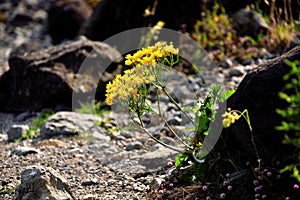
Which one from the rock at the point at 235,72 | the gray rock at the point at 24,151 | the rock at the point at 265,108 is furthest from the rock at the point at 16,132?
the rock at the point at 265,108

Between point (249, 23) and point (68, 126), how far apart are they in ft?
12.6

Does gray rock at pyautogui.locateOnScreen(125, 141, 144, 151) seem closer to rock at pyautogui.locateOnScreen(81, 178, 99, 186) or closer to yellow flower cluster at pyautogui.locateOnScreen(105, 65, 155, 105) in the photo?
rock at pyautogui.locateOnScreen(81, 178, 99, 186)

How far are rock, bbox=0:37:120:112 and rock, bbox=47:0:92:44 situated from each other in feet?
11.8

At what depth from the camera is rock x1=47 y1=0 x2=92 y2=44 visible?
10656 mm

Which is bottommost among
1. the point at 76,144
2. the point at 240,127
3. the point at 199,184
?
the point at 76,144

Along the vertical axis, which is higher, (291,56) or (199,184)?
(291,56)

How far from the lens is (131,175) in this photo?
173 inches

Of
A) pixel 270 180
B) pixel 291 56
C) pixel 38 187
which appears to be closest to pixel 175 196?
pixel 270 180

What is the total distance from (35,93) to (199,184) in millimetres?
3699

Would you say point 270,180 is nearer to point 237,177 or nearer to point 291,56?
point 237,177

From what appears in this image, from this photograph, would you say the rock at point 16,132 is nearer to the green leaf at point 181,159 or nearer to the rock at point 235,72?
the green leaf at point 181,159

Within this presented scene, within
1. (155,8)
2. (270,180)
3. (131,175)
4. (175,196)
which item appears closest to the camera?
(270,180)

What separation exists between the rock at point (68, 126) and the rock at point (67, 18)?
492cm

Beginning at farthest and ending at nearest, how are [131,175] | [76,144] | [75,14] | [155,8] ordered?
1. [75,14]
2. [155,8]
3. [76,144]
4. [131,175]
